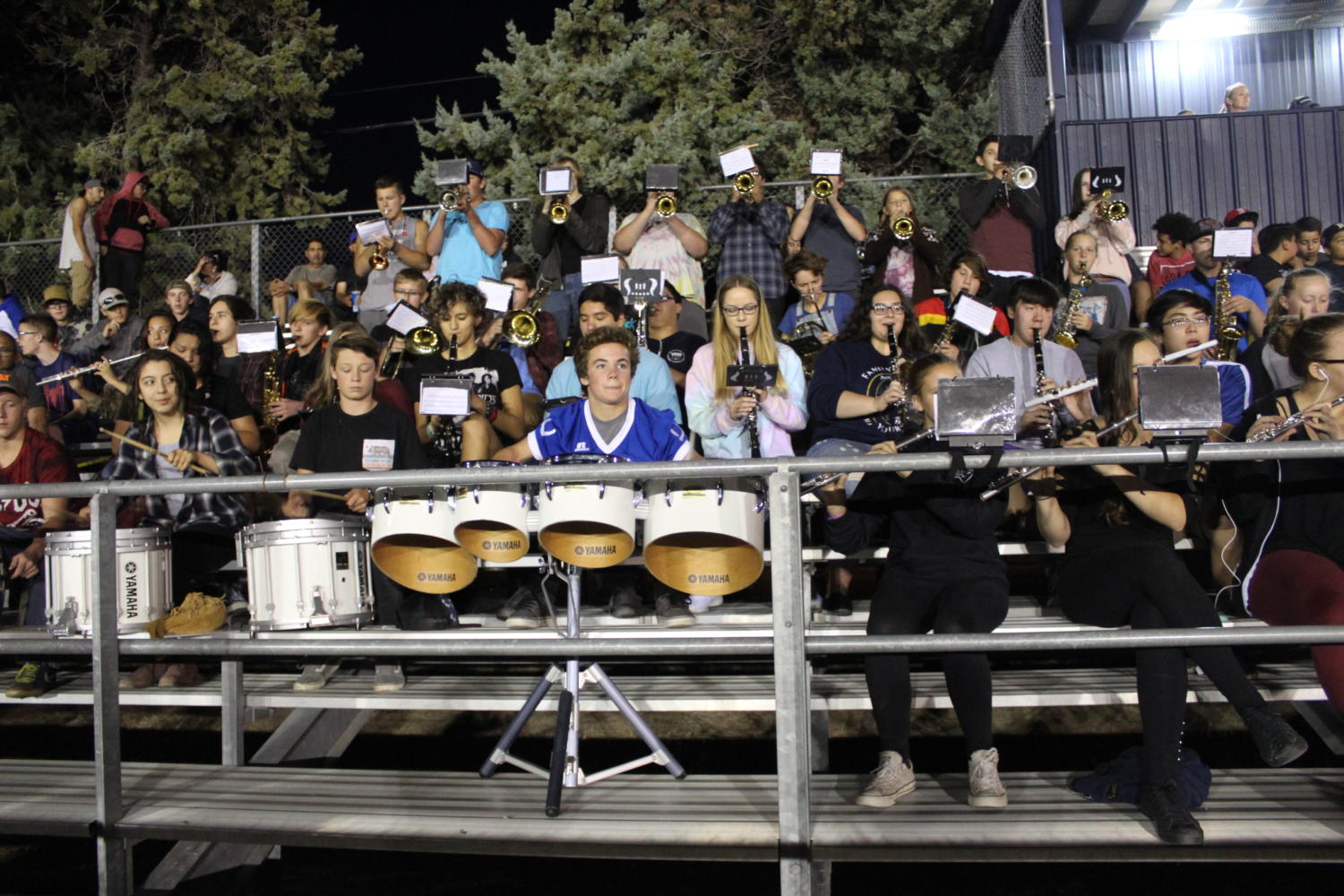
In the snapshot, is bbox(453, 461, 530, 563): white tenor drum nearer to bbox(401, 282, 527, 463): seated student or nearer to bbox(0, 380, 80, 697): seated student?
bbox(401, 282, 527, 463): seated student

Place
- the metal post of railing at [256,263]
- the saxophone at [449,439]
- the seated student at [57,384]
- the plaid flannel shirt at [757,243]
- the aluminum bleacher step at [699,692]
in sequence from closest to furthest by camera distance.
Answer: the aluminum bleacher step at [699,692] < the saxophone at [449,439] < the plaid flannel shirt at [757,243] < the seated student at [57,384] < the metal post of railing at [256,263]

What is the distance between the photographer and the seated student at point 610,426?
448 cm

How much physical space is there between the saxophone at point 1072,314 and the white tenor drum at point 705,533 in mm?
3569

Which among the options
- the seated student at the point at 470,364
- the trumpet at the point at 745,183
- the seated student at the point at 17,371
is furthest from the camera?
the trumpet at the point at 745,183

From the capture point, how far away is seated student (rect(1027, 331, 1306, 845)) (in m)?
3.32

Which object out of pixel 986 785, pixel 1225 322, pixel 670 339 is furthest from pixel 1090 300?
pixel 986 785

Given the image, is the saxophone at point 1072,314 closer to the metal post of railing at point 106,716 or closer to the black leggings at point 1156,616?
the black leggings at point 1156,616

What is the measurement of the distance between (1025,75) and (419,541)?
921cm

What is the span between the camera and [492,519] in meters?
3.51

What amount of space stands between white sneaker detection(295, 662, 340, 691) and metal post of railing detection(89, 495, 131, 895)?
1.07m

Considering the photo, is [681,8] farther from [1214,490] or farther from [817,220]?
[1214,490]

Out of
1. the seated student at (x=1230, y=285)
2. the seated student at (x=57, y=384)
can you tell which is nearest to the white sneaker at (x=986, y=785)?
the seated student at (x=1230, y=285)

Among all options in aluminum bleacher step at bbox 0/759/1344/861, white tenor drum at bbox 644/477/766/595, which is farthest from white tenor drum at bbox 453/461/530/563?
aluminum bleacher step at bbox 0/759/1344/861

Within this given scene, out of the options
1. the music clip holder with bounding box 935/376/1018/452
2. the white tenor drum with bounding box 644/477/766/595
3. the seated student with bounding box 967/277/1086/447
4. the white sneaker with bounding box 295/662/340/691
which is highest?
the seated student with bounding box 967/277/1086/447
